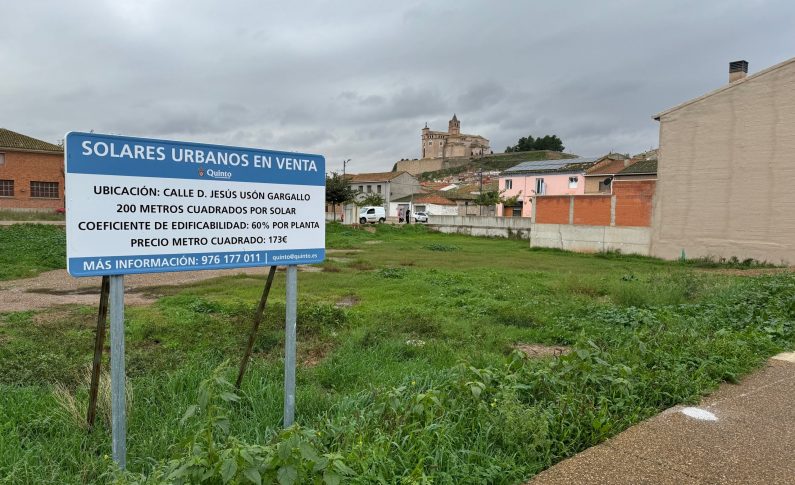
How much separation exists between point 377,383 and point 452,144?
452 feet

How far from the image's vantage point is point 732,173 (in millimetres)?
22500

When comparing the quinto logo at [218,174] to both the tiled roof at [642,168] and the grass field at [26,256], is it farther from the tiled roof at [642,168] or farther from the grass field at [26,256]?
the tiled roof at [642,168]

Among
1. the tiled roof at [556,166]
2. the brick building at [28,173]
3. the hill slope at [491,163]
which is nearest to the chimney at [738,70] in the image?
the tiled roof at [556,166]

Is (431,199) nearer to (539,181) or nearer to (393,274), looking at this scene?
(539,181)

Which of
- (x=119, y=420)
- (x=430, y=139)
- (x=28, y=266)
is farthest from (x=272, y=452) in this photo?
(x=430, y=139)

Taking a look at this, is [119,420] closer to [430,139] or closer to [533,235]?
[533,235]

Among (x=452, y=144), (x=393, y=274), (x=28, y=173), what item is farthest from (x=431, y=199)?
(x=452, y=144)

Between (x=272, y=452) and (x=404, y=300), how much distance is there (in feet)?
28.7

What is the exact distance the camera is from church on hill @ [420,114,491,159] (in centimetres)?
13838

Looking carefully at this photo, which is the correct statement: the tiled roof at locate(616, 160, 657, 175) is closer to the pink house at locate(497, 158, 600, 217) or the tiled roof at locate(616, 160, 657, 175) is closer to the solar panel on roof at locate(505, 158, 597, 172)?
the pink house at locate(497, 158, 600, 217)

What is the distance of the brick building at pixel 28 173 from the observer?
43469 mm

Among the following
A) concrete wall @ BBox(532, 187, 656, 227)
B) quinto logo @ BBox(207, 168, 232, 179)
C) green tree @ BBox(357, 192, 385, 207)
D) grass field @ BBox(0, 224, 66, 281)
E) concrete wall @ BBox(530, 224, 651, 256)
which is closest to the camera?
quinto logo @ BBox(207, 168, 232, 179)

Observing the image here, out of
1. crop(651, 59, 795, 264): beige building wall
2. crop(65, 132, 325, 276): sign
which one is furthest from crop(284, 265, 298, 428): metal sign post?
crop(651, 59, 795, 264): beige building wall

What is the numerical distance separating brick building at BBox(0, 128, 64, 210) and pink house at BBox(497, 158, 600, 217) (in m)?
42.4
